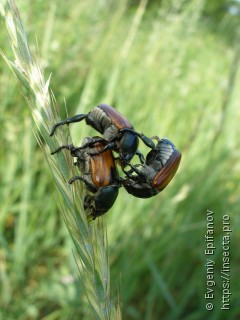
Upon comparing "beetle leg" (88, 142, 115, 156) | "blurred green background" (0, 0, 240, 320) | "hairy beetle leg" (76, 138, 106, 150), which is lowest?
"blurred green background" (0, 0, 240, 320)

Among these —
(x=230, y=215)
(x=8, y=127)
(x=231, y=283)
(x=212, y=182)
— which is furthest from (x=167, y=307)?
(x=8, y=127)

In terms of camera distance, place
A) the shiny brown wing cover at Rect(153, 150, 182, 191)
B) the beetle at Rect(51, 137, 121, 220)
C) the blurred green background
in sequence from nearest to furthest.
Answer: the beetle at Rect(51, 137, 121, 220), the shiny brown wing cover at Rect(153, 150, 182, 191), the blurred green background

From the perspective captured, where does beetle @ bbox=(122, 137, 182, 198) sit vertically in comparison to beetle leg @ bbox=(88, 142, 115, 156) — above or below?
below

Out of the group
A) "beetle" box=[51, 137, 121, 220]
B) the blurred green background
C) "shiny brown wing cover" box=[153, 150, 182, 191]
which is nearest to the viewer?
"beetle" box=[51, 137, 121, 220]

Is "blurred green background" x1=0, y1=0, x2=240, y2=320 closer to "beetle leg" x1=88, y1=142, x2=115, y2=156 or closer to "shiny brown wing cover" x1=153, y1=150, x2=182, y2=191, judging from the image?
"shiny brown wing cover" x1=153, y1=150, x2=182, y2=191

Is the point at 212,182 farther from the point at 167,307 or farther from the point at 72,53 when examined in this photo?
the point at 72,53

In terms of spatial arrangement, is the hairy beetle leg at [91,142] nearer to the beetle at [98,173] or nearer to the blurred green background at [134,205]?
the beetle at [98,173]

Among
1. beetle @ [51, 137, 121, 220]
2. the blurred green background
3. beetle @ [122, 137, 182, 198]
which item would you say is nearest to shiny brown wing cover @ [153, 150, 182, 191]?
beetle @ [122, 137, 182, 198]
